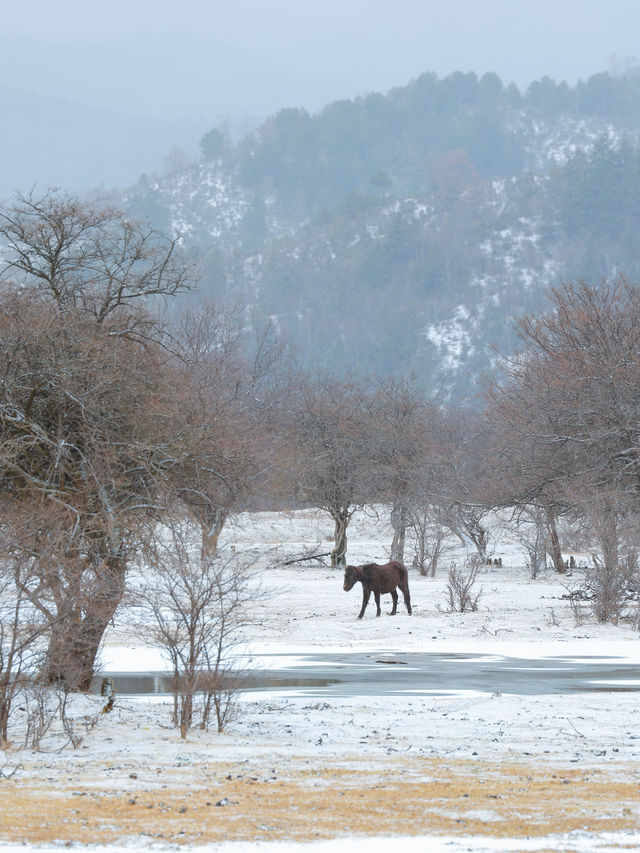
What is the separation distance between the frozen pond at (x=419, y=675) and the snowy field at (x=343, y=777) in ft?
1.38

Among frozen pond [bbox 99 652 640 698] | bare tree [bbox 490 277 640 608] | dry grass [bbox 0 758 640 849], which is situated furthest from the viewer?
bare tree [bbox 490 277 640 608]

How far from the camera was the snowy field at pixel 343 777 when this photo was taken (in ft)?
22.4

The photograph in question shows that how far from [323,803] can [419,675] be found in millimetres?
8853

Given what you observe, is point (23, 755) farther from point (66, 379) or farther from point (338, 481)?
point (338, 481)

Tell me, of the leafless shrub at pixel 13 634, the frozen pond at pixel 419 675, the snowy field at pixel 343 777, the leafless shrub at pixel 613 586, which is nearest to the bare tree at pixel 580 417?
the leafless shrub at pixel 613 586

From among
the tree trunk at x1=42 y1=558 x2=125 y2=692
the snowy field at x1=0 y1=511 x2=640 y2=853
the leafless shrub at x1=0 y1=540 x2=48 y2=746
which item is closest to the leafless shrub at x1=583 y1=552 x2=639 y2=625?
the snowy field at x1=0 y1=511 x2=640 y2=853

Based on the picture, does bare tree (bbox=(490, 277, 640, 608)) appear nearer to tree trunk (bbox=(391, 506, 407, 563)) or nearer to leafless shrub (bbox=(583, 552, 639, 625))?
leafless shrub (bbox=(583, 552, 639, 625))

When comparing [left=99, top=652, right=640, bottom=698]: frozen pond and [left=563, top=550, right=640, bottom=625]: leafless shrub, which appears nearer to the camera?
[left=99, top=652, right=640, bottom=698]: frozen pond

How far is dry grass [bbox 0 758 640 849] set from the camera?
6.94 m

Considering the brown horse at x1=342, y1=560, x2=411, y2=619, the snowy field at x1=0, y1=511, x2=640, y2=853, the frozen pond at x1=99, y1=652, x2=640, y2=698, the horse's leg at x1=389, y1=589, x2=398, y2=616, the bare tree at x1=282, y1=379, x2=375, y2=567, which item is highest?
the bare tree at x1=282, y1=379, x2=375, y2=567

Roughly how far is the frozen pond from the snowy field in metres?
0.42

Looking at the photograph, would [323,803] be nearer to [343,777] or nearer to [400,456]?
[343,777]

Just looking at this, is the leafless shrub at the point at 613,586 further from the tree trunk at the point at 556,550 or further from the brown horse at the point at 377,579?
the tree trunk at the point at 556,550

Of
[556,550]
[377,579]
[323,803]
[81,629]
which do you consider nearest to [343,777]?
[323,803]
